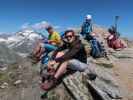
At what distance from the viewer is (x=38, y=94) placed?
1719cm

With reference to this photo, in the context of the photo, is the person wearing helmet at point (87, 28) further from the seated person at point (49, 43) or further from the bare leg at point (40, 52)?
the bare leg at point (40, 52)

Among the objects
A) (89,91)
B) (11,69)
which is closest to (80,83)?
(89,91)

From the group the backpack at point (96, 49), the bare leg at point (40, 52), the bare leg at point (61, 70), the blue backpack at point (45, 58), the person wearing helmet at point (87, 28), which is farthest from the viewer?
the person wearing helmet at point (87, 28)

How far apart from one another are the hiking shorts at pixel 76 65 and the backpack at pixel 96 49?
600 centimetres

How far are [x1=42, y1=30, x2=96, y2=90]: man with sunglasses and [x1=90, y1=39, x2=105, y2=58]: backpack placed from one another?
18.5 ft

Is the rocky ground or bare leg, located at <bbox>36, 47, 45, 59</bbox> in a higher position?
bare leg, located at <bbox>36, 47, 45, 59</bbox>

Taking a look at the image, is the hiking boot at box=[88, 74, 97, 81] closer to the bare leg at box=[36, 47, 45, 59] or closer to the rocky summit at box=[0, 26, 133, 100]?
the rocky summit at box=[0, 26, 133, 100]

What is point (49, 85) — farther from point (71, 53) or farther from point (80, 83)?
point (71, 53)

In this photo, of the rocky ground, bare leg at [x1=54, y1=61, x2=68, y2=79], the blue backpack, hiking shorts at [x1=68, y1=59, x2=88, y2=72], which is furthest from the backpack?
bare leg at [x1=54, y1=61, x2=68, y2=79]

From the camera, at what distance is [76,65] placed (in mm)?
15664

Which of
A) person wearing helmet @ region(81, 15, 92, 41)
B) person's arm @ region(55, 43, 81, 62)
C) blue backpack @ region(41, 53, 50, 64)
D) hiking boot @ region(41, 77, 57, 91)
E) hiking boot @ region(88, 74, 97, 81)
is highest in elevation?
person wearing helmet @ region(81, 15, 92, 41)

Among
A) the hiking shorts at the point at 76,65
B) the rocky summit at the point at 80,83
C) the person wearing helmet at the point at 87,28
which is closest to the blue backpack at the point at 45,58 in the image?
the rocky summit at the point at 80,83

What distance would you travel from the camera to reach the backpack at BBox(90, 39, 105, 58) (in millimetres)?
21923

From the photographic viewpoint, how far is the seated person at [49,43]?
68.6 feet
